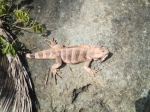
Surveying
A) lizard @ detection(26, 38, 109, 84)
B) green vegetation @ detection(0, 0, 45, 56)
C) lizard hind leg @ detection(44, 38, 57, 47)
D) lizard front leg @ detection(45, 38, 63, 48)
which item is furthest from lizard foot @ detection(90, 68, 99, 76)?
green vegetation @ detection(0, 0, 45, 56)

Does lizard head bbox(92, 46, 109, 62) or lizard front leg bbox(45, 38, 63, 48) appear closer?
lizard head bbox(92, 46, 109, 62)

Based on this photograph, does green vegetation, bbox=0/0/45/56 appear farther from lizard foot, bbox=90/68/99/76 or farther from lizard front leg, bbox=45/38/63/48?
lizard foot, bbox=90/68/99/76

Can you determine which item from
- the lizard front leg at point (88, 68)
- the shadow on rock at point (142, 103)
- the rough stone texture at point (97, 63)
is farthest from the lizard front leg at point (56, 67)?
the shadow on rock at point (142, 103)

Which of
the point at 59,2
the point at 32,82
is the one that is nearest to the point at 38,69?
the point at 32,82

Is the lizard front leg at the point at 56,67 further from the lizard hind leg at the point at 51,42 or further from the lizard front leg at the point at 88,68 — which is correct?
the lizard front leg at the point at 88,68

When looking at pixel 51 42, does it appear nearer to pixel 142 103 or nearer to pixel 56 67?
pixel 56 67

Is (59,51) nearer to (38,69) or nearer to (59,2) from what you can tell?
(38,69)
